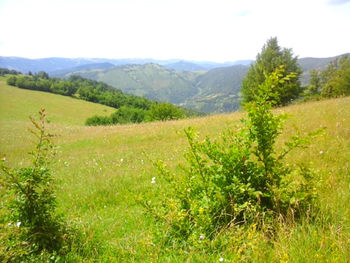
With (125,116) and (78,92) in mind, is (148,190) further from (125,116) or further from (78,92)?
(78,92)

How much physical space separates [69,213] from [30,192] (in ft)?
8.66

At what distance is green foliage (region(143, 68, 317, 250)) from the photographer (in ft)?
9.53

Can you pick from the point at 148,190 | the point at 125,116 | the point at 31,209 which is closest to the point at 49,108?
the point at 125,116

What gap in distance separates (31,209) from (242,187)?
2.86 meters

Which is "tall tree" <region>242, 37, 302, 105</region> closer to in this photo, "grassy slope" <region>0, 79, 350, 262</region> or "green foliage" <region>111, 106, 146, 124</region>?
"grassy slope" <region>0, 79, 350, 262</region>

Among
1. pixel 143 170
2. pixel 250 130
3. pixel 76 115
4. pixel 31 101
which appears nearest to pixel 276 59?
pixel 143 170

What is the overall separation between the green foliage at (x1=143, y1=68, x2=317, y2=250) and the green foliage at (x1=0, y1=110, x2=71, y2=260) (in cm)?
146

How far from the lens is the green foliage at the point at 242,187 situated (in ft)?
9.53

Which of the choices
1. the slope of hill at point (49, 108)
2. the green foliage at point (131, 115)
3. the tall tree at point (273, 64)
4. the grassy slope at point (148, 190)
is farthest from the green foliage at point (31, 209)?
the slope of hill at point (49, 108)

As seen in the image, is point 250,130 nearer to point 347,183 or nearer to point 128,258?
point 128,258

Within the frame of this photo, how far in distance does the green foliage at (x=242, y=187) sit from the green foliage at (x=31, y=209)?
146cm

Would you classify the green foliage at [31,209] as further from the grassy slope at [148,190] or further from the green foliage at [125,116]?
the green foliage at [125,116]

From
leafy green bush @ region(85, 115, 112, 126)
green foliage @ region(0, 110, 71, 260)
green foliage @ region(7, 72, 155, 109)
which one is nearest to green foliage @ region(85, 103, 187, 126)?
leafy green bush @ region(85, 115, 112, 126)

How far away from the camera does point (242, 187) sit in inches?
114
